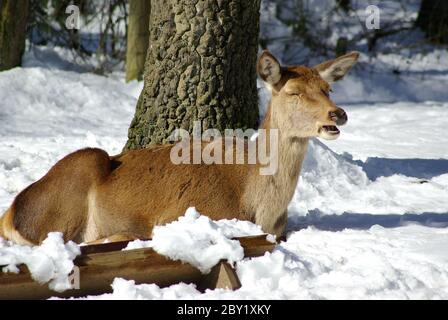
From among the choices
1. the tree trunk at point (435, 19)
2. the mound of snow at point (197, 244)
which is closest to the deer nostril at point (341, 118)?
the mound of snow at point (197, 244)

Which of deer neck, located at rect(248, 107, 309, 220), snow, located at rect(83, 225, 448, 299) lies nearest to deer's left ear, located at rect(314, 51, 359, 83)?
deer neck, located at rect(248, 107, 309, 220)

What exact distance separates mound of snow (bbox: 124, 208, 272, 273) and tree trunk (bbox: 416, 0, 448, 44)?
9.93m

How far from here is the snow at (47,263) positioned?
16.0ft

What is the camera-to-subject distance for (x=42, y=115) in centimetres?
998

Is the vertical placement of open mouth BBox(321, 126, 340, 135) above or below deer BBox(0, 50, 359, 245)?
above

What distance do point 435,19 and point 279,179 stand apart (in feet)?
30.4

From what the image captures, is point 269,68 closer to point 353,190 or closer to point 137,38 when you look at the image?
point 353,190

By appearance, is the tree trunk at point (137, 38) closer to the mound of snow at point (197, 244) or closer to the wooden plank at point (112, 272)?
the mound of snow at point (197, 244)

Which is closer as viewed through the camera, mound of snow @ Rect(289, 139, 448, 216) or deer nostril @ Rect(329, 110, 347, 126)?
deer nostril @ Rect(329, 110, 347, 126)

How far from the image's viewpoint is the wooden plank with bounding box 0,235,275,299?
491 cm

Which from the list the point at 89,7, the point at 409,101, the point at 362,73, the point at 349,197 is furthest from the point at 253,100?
the point at 89,7

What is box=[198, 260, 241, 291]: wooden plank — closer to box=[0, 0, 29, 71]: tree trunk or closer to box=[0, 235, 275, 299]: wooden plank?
box=[0, 235, 275, 299]: wooden plank

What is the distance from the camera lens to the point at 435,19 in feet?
48.4

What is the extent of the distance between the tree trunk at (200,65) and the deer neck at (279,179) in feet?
3.72
